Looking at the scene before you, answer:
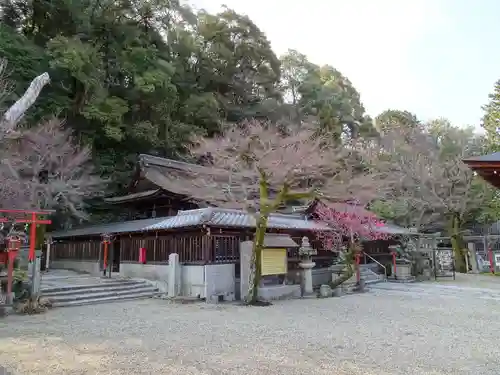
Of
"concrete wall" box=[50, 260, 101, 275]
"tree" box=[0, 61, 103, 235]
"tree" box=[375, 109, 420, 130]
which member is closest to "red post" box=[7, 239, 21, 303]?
"tree" box=[0, 61, 103, 235]

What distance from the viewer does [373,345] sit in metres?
6.98

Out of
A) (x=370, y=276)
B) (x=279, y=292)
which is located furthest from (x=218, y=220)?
(x=370, y=276)

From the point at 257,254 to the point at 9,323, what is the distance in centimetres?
676

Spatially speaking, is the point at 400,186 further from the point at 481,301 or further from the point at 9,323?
the point at 9,323

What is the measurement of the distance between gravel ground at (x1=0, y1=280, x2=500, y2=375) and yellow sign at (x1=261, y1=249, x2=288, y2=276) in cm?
209

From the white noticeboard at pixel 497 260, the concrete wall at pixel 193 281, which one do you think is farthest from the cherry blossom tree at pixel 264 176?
the white noticeboard at pixel 497 260

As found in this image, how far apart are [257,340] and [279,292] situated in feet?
22.7

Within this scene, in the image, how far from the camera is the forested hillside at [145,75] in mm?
24109

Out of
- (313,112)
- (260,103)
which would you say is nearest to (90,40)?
(260,103)

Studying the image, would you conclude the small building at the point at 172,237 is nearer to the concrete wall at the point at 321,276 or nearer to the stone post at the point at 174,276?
the concrete wall at the point at 321,276

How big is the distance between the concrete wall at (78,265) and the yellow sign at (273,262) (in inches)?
380

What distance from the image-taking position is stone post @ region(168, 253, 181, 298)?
46.2 feet

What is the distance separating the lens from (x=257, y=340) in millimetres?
7371

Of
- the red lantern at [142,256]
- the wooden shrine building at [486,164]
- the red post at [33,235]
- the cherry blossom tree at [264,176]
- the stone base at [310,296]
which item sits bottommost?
the stone base at [310,296]
